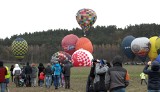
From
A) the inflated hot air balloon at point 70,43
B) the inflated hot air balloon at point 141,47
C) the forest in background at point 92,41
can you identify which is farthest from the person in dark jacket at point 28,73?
the forest in background at point 92,41

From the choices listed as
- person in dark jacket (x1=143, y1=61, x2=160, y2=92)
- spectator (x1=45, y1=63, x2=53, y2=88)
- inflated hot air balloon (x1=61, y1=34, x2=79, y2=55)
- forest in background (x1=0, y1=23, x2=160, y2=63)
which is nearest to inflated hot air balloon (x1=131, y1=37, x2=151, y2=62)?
inflated hot air balloon (x1=61, y1=34, x2=79, y2=55)

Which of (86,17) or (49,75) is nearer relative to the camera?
(49,75)

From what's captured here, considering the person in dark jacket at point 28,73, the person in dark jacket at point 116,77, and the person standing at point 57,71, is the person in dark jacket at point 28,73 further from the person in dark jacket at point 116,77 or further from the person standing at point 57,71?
the person in dark jacket at point 116,77

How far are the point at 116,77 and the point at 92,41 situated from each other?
371ft

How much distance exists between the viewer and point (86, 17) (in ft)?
176

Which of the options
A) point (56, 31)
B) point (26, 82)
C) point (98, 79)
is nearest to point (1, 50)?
point (56, 31)

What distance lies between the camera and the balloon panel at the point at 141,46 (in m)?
50.2

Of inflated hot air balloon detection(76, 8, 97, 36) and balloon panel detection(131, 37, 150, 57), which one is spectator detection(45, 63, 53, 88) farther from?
inflated hot air balloon detection(76, 8, 97, 36)

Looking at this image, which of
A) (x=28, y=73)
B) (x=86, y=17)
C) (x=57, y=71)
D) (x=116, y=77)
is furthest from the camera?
(x=86, y=17)

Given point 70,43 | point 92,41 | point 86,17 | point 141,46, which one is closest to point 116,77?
point 141,46

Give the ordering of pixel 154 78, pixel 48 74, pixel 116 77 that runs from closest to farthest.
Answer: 1. pixel 116 77
2. pixel 154 78
3. pixel 48 74

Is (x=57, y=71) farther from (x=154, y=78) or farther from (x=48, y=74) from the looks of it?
(x=154, y=78)

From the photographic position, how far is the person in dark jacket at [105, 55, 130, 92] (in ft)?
30.9

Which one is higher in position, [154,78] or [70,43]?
[70,43]
